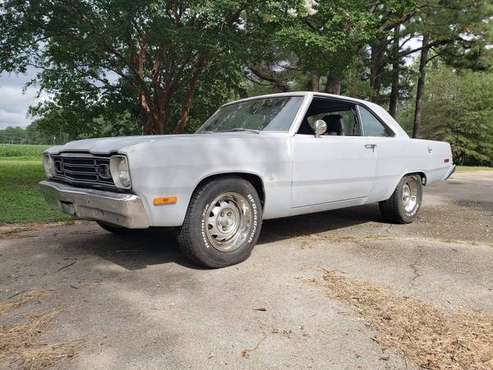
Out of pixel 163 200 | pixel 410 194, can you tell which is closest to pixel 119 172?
pixel 163 200

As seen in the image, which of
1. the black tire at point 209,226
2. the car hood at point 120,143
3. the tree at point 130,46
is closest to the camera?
the car hood at point 120,143

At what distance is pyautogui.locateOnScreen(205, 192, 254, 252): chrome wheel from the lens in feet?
11.8

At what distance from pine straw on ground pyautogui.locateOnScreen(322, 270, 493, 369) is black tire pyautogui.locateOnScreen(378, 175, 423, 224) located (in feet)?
8.47

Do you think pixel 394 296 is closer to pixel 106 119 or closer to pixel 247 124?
pixel 247 124

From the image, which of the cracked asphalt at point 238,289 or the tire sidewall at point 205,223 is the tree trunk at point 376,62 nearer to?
the cracked asphalt at point 238,289

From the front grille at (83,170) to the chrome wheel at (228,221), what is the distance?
0.86m

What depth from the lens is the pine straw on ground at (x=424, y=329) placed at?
217 cm

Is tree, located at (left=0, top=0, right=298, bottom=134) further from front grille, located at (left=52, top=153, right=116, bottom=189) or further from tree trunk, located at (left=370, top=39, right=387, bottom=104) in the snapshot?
tree trunk, located at (left=370, top=39, right=387, bottom=104)

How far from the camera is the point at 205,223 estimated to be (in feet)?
11.4

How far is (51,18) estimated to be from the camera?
1100 centimetres

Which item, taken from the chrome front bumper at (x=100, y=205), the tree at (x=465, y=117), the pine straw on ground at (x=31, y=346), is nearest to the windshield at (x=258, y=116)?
the chrome front bumper at (x=100, y=205)

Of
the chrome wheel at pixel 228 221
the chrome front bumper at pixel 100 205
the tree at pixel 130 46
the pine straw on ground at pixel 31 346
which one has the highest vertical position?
the tree at pixel 130 46

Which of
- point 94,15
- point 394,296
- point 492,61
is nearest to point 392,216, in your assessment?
point 394,296

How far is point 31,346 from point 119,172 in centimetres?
140
